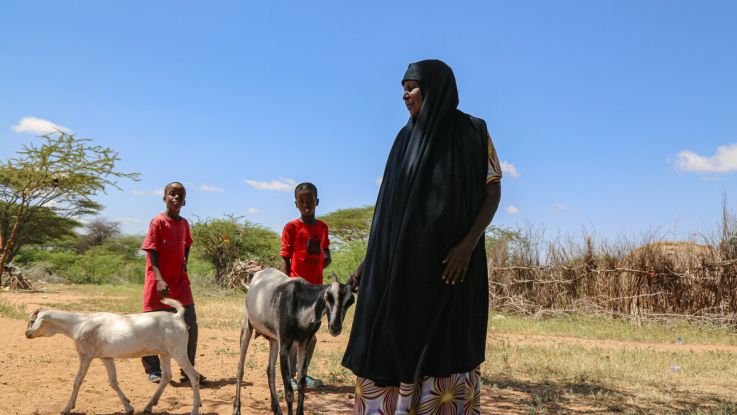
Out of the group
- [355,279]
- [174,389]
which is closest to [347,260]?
[174,389]

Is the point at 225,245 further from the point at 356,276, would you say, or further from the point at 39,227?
the point at 356,276

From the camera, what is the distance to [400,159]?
10.2 feet

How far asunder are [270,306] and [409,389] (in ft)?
7.01

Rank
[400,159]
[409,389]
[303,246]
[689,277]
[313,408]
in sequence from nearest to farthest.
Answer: [409,389] < [400,159] < [313,408] < [303,246] < [689,277]

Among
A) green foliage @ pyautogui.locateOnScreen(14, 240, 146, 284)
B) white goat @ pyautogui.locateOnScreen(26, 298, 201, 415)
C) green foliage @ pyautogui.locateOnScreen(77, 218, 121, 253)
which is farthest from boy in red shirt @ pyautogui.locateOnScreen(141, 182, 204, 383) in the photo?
green foliage @ pyautogui.locateOnScreen(77, 218, 121, 253)

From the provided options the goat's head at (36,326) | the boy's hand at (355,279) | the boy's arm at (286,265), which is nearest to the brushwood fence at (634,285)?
the boy's arm at (286,265)

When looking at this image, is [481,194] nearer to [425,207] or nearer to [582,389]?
[425,207]

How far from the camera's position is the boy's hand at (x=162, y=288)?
5416 mm

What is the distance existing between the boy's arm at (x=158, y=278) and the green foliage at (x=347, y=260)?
16338 mm

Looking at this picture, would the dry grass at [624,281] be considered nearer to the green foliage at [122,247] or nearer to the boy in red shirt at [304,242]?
the boy in red shirt at [304,242]

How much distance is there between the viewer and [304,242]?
5.67 m

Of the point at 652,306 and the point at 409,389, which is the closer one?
the point at 409,389

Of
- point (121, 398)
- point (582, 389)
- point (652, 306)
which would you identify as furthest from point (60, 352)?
point (652, 306)

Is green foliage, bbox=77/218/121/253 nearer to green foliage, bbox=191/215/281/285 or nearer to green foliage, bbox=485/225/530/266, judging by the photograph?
green foliage, bbox=191/215/281/285
